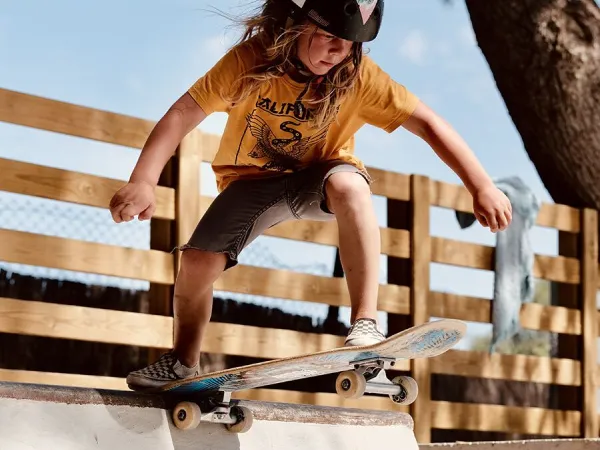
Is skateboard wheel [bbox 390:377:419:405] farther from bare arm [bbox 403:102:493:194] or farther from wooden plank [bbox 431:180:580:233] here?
wooden plank [bbox 431:180:580:233]

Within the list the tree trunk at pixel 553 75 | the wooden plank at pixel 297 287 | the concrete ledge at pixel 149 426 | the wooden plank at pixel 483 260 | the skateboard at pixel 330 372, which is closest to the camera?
the concrete ledge at pixel 149 426

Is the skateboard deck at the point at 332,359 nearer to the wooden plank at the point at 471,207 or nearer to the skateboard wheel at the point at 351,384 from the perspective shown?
the skateboard wheel at the point at 351,384

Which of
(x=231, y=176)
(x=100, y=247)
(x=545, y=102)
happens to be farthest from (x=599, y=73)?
(x=231, y=176)

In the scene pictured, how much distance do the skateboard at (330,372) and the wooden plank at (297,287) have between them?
295 cm

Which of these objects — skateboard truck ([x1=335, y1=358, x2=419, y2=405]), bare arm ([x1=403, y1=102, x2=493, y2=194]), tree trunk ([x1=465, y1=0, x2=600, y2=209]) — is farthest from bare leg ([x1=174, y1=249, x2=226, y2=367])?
tree trunk ([x1=465, y1=0, x2=600, y2=209])

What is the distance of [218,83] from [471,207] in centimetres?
459

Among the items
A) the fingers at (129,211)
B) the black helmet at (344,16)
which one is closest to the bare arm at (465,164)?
the black helmet at (344,16)

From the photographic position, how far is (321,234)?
6.35 metres

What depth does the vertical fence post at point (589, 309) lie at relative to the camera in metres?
7.89

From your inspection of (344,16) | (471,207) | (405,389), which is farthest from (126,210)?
(471,207)

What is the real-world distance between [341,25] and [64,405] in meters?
1.25

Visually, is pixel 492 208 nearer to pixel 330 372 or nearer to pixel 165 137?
pixel 330 372

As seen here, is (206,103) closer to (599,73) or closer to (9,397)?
(9,397)

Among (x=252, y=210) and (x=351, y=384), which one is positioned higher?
(x=252, y=210)
